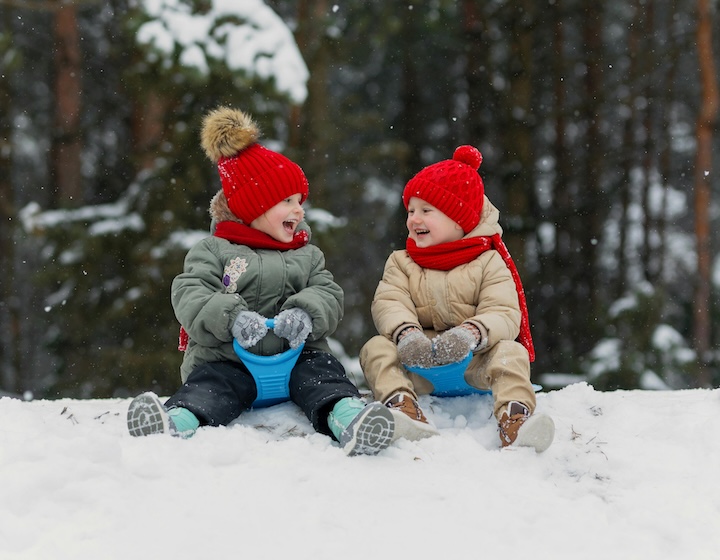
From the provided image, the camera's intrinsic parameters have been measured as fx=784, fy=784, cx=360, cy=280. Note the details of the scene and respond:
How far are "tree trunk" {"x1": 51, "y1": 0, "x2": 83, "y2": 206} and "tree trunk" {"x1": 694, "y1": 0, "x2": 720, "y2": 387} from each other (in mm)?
8890

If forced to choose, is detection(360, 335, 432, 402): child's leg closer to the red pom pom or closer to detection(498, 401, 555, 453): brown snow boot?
detection(498, 401, 555, 453): brown snow boot

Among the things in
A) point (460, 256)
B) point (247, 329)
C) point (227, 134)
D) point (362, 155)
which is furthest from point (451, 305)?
Result: point (362, 155)

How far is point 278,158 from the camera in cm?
410

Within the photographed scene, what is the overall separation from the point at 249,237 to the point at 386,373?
99 cm

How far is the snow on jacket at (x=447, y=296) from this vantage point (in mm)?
3930

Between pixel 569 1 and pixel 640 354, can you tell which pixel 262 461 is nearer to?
pixel 640 354

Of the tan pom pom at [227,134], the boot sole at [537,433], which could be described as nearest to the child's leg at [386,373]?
the boot sole at [537,433]

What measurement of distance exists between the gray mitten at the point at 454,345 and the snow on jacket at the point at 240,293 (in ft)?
1.84

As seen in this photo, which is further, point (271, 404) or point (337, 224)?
point (337, 224)

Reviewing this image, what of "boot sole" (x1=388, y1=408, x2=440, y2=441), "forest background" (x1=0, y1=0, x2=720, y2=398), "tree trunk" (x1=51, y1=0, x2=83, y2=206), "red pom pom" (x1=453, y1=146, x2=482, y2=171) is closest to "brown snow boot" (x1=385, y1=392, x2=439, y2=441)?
"boot sole" (x1=388, y1=408, x2=440, y2=441)

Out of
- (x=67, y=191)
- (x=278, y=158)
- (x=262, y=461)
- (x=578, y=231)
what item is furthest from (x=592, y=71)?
(x=262, y=461)

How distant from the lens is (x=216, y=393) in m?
3.61

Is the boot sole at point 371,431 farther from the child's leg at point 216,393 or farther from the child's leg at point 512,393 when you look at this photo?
the child's leg at point 216,393

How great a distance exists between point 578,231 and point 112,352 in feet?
25.0
